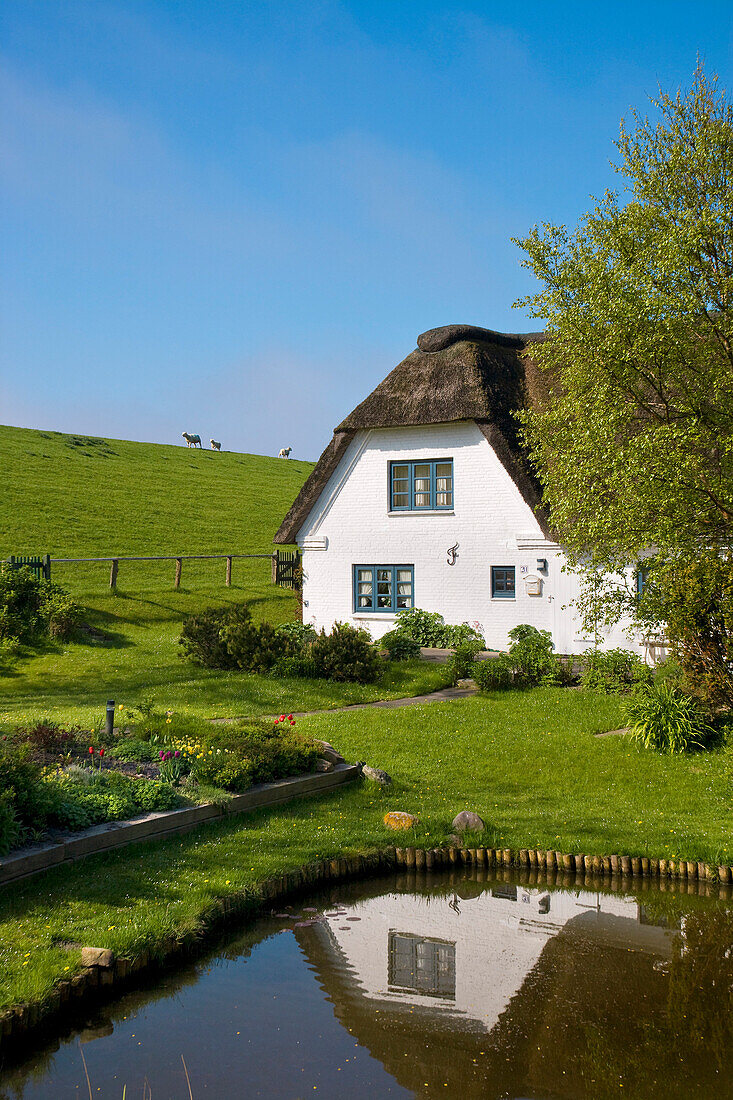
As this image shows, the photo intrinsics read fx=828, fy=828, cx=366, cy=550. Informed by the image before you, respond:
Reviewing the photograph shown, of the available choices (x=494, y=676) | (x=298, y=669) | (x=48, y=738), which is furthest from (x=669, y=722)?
(x=48, y=738)

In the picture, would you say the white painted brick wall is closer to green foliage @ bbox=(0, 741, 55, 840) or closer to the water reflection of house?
the water reflection of house

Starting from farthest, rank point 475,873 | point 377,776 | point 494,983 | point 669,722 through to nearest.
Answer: point 669,722 → point 377,776 → point 475,873 → point 494,983

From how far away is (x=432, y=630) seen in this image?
22.8 m

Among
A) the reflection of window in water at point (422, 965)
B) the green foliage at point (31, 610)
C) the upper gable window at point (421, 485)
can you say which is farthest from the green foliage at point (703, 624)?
the green foliage at point (31, 610)

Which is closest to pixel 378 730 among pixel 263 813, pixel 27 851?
pixel 263 813

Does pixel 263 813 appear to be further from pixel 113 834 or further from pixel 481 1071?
pixel 481 1071

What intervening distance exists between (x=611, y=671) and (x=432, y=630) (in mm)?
6971

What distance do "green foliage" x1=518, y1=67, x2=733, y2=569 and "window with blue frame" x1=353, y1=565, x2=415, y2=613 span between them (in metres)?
9.50

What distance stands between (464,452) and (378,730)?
11.5 metres

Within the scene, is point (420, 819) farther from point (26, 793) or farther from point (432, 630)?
point (432, 630)

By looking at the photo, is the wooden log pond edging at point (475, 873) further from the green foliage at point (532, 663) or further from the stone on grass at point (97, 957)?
the green foliage at point (532, 663)

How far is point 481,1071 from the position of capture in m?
5.15

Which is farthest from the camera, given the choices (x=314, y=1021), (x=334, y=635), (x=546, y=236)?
(x=334, y=635)

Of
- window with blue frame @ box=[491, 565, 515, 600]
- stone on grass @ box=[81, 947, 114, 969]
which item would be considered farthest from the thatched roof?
stone on grass @ box=[81, 947, 114, 969]
